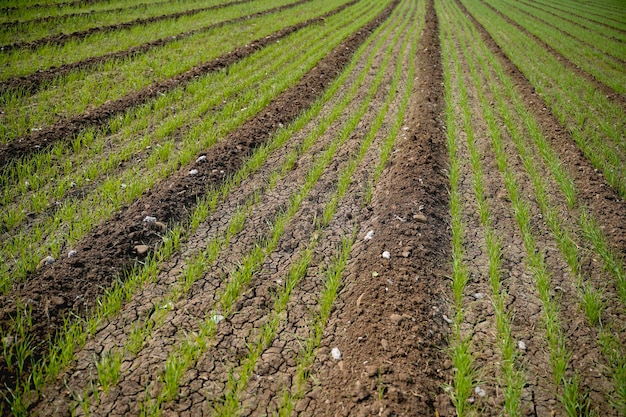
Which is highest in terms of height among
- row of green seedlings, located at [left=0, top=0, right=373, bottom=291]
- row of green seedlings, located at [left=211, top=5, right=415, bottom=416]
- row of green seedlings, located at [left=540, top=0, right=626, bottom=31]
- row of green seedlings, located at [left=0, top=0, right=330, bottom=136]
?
row of green seedlings, located at [left=540, top=0, right=626, bottom=31]

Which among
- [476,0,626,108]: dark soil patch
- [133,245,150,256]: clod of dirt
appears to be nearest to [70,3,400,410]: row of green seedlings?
[133,245,150,256]: clod of dirt

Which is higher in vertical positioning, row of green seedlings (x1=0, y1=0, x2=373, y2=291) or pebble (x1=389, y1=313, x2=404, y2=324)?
row of green seedlings (x1=0, y1=0, x2=373, y2=291)

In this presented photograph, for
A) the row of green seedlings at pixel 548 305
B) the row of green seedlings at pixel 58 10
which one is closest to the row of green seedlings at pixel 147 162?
the row of green seedlings at pixel 548 305

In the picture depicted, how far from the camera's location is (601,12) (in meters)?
31.6

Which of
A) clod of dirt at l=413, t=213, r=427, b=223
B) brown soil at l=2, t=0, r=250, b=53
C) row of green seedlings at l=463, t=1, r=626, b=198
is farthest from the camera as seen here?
brown soil at l=2, t=0, r=250, b=53

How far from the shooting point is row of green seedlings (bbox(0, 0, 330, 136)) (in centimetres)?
617

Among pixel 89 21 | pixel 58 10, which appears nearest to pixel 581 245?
pixel 89 21

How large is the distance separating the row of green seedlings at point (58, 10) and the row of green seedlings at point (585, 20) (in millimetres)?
25598

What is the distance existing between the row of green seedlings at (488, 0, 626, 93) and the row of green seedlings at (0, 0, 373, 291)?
9811mm

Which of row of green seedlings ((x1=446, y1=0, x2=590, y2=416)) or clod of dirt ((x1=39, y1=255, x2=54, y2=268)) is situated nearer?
row of green seedlings ((x1=446, y1=0, x2=590, y2=416))

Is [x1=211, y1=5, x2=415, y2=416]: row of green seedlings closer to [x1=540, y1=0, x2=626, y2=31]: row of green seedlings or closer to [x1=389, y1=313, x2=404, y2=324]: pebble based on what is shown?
[x1=389, y1=313, x2=404, y2=324]: pebble

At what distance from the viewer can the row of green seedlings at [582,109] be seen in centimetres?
610

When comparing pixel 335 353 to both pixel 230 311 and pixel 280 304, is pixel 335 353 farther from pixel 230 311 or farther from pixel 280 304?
pixel 230 311

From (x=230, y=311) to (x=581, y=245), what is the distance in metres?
3.94
